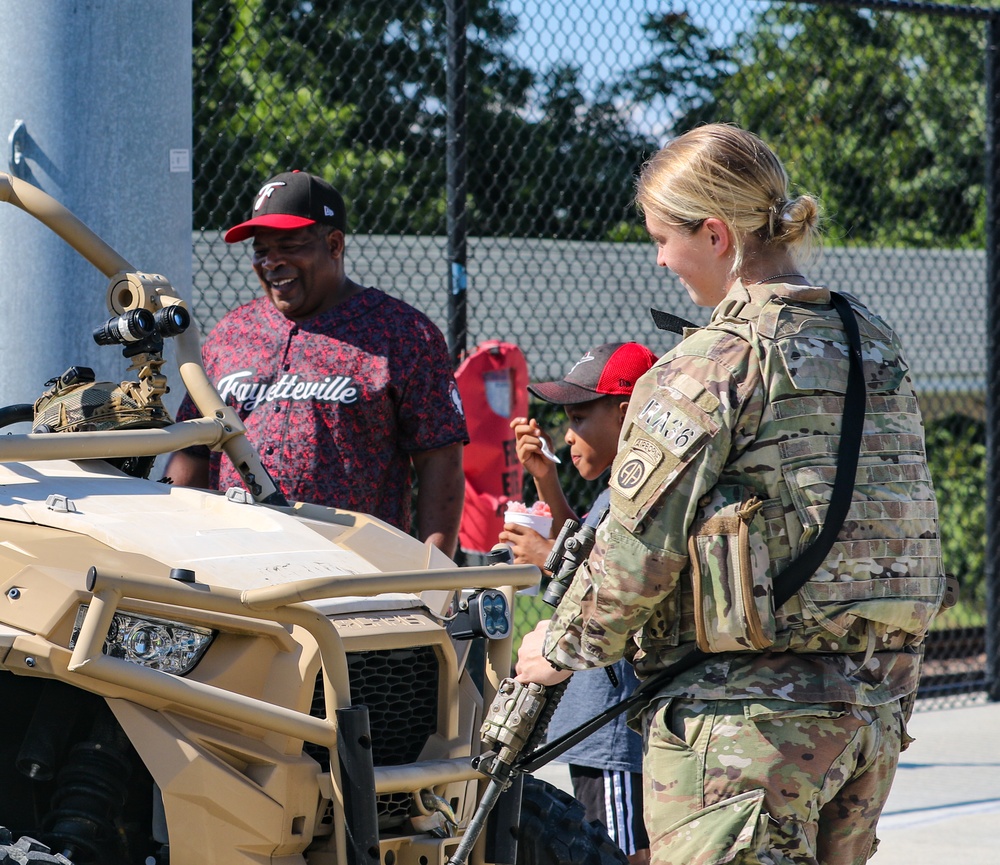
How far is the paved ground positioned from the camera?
5254mm

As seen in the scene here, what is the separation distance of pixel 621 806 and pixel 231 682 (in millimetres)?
1373

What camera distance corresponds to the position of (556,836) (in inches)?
132

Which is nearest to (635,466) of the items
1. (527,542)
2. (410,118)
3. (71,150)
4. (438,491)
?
(527,542)

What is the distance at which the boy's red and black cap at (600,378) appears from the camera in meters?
3.75

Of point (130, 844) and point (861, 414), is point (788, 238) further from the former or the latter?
point (130, 844)

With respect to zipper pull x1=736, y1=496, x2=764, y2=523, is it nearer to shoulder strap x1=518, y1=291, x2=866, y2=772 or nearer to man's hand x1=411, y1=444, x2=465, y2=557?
shoulder strap x1=518, y1=291, x2=866, y2=772

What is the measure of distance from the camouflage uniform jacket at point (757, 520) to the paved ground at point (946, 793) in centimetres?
288

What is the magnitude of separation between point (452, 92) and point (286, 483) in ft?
8.94

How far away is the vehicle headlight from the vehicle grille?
26 centimetres

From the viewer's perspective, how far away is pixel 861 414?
2.55m

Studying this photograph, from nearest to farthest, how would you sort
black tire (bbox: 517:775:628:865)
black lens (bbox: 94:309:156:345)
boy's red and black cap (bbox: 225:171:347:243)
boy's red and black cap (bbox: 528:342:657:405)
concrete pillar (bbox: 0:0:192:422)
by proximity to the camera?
black tire (bbox: 517:775:628:865), black lens (bbox: 94:309:156:345), boy's red and black cap (bbox: 528:342:657:405), boy's red and black cap (bbox: 225:171:347:243), concrete pillar (bbox: 0:0:192:422)

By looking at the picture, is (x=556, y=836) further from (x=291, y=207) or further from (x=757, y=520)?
(x=291, y=207)

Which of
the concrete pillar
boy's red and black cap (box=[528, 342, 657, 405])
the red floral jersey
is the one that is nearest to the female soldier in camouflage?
boy's red and black cap (box=[528, 342, 657, 405])

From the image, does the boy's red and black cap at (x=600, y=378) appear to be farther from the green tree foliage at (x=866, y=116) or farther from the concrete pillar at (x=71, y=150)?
the green tree foliage at (x=866, y=116)
